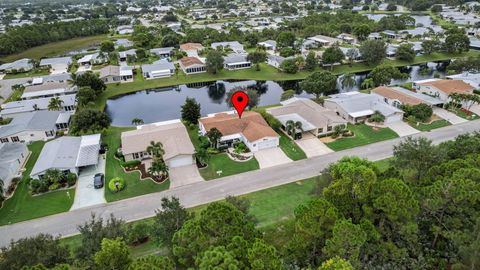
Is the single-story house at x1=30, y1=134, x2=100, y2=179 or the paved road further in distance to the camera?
the single-story house at x1=30, y1=134, x2=100, y2=179

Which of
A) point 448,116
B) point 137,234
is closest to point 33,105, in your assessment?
point 137,234

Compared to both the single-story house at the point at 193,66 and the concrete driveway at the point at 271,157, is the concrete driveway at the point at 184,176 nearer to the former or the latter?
the concrete driveway at the point at 271,157

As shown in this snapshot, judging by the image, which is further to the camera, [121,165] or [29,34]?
[29,34]

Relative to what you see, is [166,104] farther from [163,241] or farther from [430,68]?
[430,68]

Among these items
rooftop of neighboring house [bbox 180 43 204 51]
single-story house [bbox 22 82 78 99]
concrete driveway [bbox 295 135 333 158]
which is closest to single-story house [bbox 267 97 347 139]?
concrete driveway [bbox 295 135 333 158]

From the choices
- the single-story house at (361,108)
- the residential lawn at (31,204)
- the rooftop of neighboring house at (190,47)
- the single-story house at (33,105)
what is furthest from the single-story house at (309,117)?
the rooftop of neighboring house at (190,47)

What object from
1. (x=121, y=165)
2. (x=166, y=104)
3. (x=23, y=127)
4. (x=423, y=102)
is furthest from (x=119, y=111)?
(x=423, y=102)

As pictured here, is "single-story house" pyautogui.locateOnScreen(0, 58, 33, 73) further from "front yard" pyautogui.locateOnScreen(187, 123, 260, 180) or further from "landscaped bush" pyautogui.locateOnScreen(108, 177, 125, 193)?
"front yard" pyautogui.locateOnScreen(187, 123, 260, 180)
